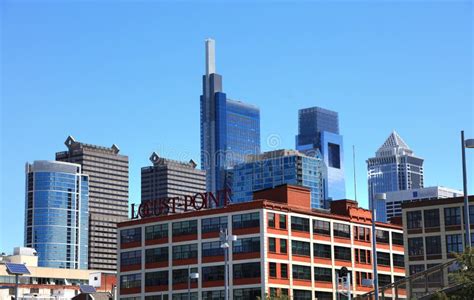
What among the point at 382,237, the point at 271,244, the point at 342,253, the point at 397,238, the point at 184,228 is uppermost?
the point at 184,228

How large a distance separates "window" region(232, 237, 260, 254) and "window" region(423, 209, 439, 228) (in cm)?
2248

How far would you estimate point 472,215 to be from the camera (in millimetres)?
110750

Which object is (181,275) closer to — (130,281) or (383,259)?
(130,281)

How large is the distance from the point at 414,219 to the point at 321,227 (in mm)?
13894

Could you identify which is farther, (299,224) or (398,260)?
(398,260)

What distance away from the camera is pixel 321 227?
401 feet

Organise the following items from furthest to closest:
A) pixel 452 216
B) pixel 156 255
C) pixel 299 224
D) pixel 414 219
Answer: pixel 156 255 < pixel 299 224 < pixel 414 219 < pixel 452 216

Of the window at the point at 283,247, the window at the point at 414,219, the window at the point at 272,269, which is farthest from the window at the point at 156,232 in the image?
the window at the point at 414,219

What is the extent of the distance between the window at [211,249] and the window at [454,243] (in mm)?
30119

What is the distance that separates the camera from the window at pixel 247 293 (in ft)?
369

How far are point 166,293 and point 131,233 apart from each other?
12683mm

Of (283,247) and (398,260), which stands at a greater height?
(283,247)

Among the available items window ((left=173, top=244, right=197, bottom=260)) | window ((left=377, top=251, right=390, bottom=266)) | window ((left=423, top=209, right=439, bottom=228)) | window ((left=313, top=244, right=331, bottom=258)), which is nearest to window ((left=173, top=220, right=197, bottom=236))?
window ((left=173, top=244, right=197, bottom=260))

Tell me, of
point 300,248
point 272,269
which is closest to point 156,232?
point 272,269
